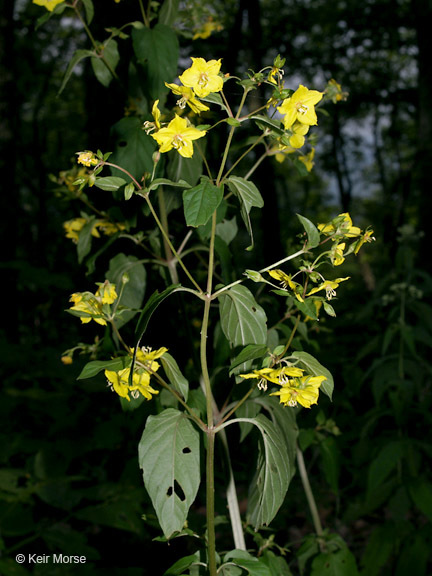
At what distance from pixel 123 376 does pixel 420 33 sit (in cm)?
436

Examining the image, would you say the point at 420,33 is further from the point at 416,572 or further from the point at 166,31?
the point at 416,572

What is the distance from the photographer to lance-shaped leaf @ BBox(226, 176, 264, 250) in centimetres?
91

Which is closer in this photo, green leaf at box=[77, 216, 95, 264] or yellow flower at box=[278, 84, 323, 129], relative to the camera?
yellow flower at box=[278, 84, 323, 129]

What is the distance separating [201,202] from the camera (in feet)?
2.79

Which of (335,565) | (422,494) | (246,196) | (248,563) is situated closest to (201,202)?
(246,196)

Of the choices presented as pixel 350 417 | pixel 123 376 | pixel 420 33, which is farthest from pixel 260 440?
pixel 420 33

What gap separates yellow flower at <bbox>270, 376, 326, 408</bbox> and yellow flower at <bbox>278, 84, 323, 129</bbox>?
49 cm

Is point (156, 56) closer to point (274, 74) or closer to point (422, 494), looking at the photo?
point (274, 74)

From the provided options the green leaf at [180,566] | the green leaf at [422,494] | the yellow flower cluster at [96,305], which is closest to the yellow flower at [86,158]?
the yellow flower cluster at [96,305]

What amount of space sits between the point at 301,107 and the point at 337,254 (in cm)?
31

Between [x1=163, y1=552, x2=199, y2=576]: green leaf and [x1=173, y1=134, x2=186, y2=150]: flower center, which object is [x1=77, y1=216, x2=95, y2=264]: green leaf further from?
[x1=163, y1=552, x2=199, y2=576]: green leaf

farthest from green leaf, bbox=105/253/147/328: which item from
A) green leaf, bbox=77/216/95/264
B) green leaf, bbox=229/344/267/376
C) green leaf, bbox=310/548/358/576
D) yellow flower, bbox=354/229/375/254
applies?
green leaf, bbox=310/548/358/576

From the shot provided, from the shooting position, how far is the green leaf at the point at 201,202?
2.70 ft

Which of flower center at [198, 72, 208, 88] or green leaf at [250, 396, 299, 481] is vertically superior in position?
flower center at [198, 72, 208, 88]
